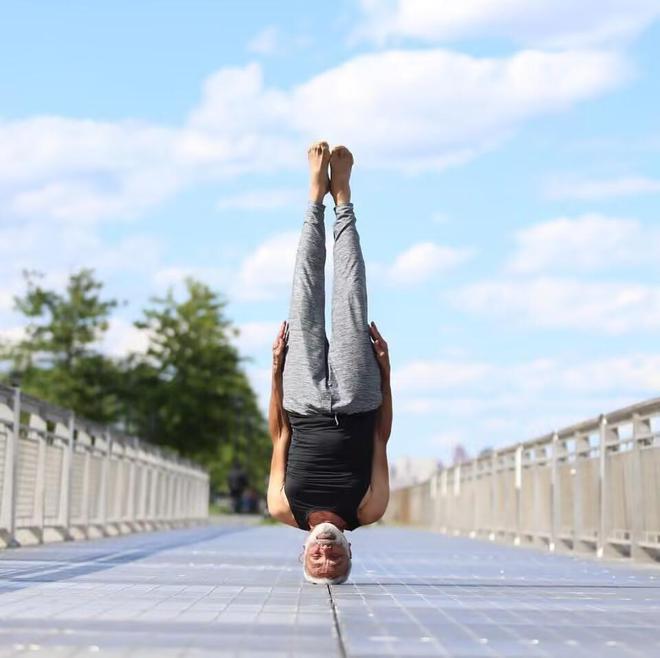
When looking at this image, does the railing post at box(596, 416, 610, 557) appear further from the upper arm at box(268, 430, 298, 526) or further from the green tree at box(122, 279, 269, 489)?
the green tree at box(122, 279, 269, 489)

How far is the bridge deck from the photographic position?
5.41m

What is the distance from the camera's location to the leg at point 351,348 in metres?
8.91

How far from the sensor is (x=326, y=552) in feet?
28.8

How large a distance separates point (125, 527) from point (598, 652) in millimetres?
19200

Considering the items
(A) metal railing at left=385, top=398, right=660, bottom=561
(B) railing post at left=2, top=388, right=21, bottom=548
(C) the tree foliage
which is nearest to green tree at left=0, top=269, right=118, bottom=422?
(C) the tree foliage

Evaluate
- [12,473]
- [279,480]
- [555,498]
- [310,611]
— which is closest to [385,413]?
[279,480]

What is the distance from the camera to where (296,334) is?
896 cm

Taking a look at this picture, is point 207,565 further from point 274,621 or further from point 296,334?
point 274,621

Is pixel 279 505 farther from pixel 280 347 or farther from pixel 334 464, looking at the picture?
pixel 280 347

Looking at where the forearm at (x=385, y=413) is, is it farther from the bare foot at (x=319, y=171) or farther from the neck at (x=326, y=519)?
the bare foot at (x=319, y=171)

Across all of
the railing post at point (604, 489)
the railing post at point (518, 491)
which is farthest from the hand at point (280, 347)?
the railing post at point (518, 491)

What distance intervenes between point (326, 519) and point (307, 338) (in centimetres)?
103

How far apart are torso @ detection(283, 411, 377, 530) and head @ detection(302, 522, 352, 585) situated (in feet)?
0.71

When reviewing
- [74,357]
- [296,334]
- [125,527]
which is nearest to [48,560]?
[296,334]
